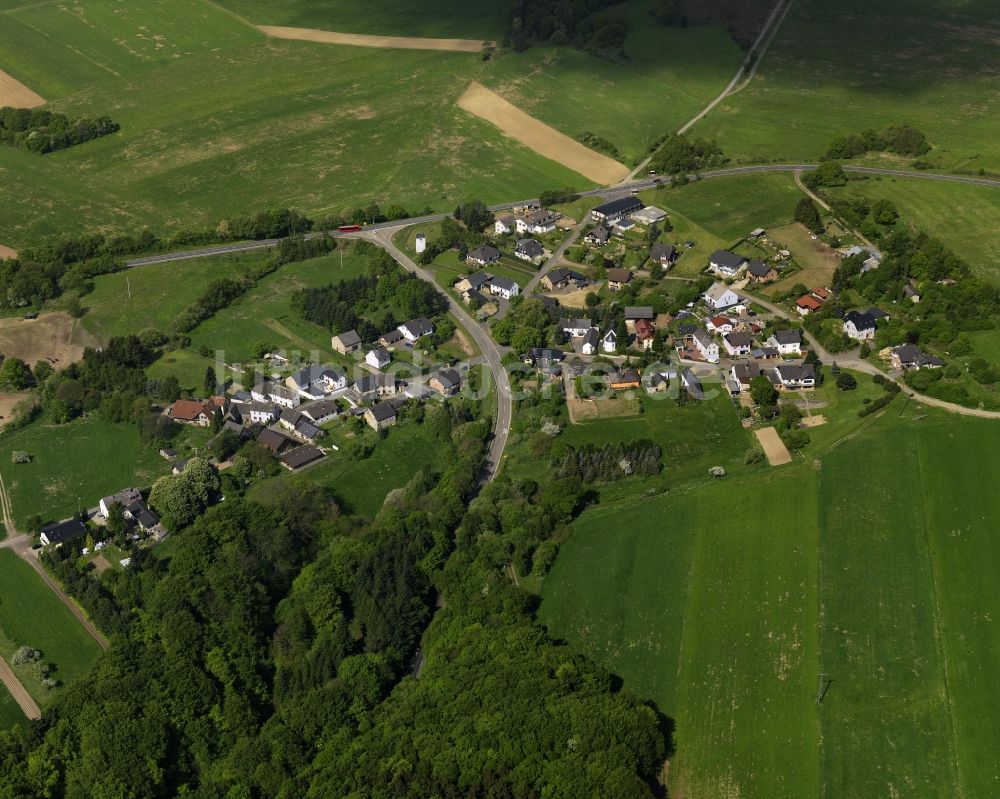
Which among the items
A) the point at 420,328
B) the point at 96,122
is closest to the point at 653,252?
the point at 420,328

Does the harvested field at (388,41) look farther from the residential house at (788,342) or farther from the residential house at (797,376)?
the residential house at (797,376)

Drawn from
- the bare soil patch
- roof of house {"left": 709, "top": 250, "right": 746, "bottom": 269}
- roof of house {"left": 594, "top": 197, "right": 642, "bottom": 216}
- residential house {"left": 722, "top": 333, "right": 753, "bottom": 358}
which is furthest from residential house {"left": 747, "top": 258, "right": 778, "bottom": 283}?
the bare soil patch

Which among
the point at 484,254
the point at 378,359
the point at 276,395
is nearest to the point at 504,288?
the point at 484,254

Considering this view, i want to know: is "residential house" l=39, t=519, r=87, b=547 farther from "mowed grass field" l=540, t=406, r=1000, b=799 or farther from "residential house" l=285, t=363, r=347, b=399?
"mowed grass field" l=540, t=406, r=1000, b=799

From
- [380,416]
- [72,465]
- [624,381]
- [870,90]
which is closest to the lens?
[72,465]

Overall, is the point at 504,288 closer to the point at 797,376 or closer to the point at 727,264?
the point at 727,264

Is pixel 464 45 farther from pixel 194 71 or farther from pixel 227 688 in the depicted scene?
pixel 227 688
